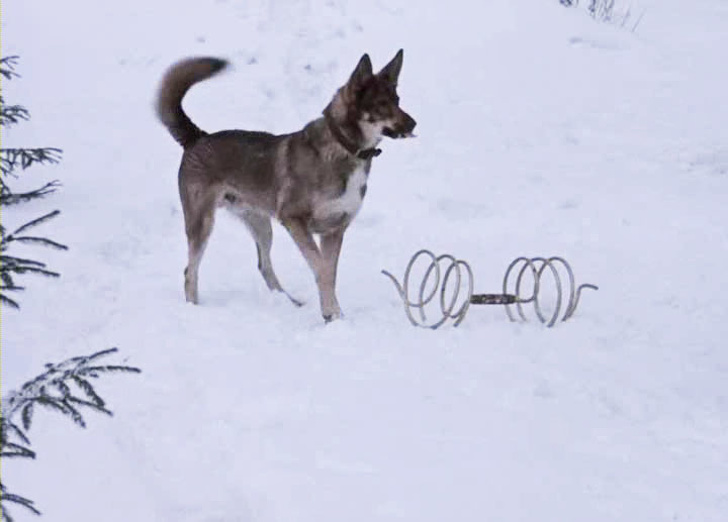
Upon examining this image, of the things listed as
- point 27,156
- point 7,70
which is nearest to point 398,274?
point 27,156

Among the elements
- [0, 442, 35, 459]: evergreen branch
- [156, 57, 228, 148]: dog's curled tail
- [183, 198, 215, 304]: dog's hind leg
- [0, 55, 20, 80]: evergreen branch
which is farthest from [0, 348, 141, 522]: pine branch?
[156, 57, 228, 148]: dog's curled tail

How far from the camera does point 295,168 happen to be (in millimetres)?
5949

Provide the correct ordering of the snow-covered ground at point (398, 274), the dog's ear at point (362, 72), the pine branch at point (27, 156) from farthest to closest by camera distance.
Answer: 1. the dog's ear at point (362, 72)
2. the pine branch at point (27, 156)
3. the snow-covered ground at point (398, 274)

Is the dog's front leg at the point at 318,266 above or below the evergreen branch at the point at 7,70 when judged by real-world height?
below

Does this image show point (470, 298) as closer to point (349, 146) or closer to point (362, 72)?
point (349, 146)

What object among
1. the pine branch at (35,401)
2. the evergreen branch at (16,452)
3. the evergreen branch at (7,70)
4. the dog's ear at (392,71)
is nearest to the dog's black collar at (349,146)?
the dog's ear at (392,71)

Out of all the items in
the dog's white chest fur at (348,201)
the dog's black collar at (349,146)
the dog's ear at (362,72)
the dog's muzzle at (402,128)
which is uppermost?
the dog's ear at (362,72)

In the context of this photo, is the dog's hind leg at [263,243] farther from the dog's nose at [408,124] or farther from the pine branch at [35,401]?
the pine branch at [35,401]

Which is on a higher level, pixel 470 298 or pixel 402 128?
pixel 402 128

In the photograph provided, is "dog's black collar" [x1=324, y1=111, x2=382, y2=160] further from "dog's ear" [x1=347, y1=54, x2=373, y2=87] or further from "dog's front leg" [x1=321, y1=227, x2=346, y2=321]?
"dog's front leg" [x1=321, y1=227, x2=346, y2=321]

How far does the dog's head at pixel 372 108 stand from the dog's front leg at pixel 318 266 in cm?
68

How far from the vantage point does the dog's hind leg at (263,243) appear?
6.73 meters

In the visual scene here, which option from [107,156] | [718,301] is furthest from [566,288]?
[107,156]

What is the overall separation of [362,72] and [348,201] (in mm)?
780
